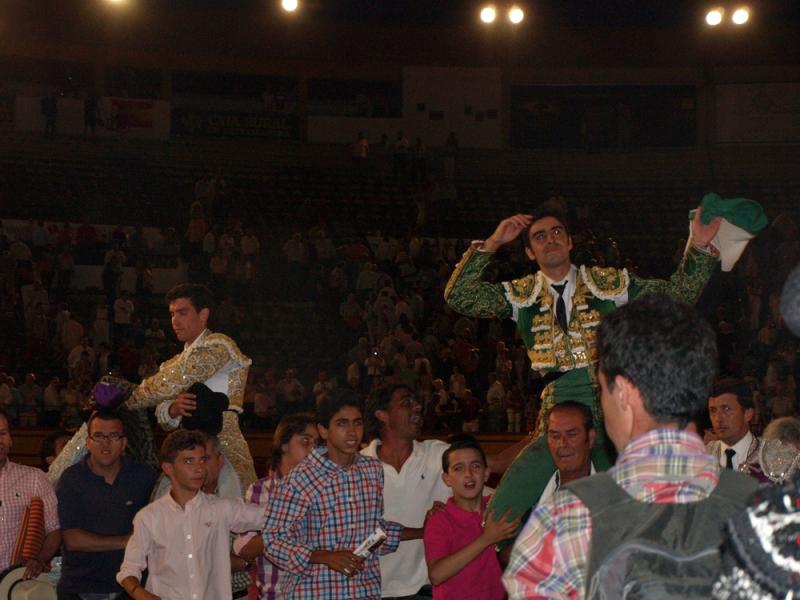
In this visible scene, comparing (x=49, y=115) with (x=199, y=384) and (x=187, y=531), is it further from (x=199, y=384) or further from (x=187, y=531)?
(x=187, y=531)

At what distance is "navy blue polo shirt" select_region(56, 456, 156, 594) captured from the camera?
6.18 meters

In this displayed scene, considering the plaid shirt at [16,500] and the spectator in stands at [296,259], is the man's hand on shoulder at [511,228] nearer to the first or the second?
the plaid shirt at [16,500]

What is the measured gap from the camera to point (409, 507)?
6.32 metres

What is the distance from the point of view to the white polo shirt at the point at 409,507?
6316 millimetres

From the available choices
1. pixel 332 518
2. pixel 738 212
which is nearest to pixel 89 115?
pixel 332 518

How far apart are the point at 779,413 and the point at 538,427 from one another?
974 cm

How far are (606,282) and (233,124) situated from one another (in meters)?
22.9

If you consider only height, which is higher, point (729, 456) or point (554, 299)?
point (554, 299)

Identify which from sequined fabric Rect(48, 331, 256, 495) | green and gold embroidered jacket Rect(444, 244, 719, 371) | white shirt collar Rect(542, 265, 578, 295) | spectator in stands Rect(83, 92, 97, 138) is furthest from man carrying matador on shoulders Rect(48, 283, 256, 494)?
spectator in stands Rect(83, 92, 97, 138)

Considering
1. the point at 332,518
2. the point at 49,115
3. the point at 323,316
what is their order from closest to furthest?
the point at 332,518
the point at 323,316
the point at 49,115

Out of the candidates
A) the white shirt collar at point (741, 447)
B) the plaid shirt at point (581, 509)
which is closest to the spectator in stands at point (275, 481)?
the white shirt collar at point (741, 447)

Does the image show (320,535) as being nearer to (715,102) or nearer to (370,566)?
(370,566)

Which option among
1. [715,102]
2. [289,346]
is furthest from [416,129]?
[289,346]

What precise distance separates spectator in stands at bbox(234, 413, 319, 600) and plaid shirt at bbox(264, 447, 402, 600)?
0.14m
